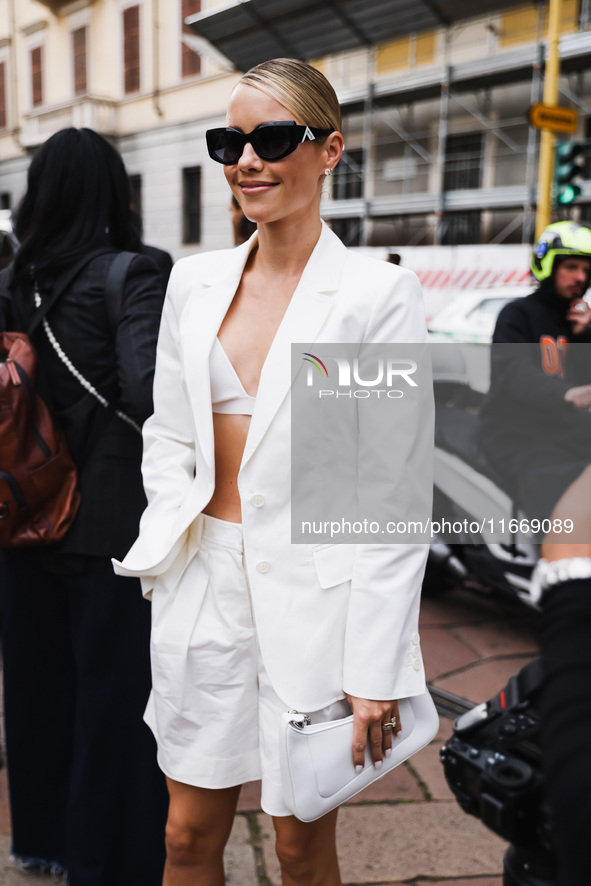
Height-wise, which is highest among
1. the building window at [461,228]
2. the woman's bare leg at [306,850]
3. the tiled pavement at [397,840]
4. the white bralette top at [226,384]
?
the building window at [461,228]

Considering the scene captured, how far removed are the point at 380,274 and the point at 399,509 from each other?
17.5 inches

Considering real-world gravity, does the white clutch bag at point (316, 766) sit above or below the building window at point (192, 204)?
below

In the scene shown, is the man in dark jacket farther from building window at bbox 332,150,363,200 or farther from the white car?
building window at bbox 332,150,363,200

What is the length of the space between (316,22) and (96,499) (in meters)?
18.7

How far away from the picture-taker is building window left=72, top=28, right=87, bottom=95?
26977 mm

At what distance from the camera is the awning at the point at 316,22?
55.6ft

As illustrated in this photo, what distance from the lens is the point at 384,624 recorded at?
5.24 feet

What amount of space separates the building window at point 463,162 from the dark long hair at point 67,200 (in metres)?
16.7

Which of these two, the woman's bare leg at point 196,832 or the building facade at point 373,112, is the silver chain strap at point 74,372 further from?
the building facade at point 373,112

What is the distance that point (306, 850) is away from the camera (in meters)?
1.74

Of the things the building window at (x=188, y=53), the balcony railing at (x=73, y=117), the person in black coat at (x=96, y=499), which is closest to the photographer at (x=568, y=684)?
the person in black coat at (x=96, y=499)

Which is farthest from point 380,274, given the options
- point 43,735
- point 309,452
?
point 43,735

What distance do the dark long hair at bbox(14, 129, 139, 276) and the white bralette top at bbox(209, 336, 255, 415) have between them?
2.07ft

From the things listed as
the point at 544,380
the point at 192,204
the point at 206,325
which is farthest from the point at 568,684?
the point at 192,204
